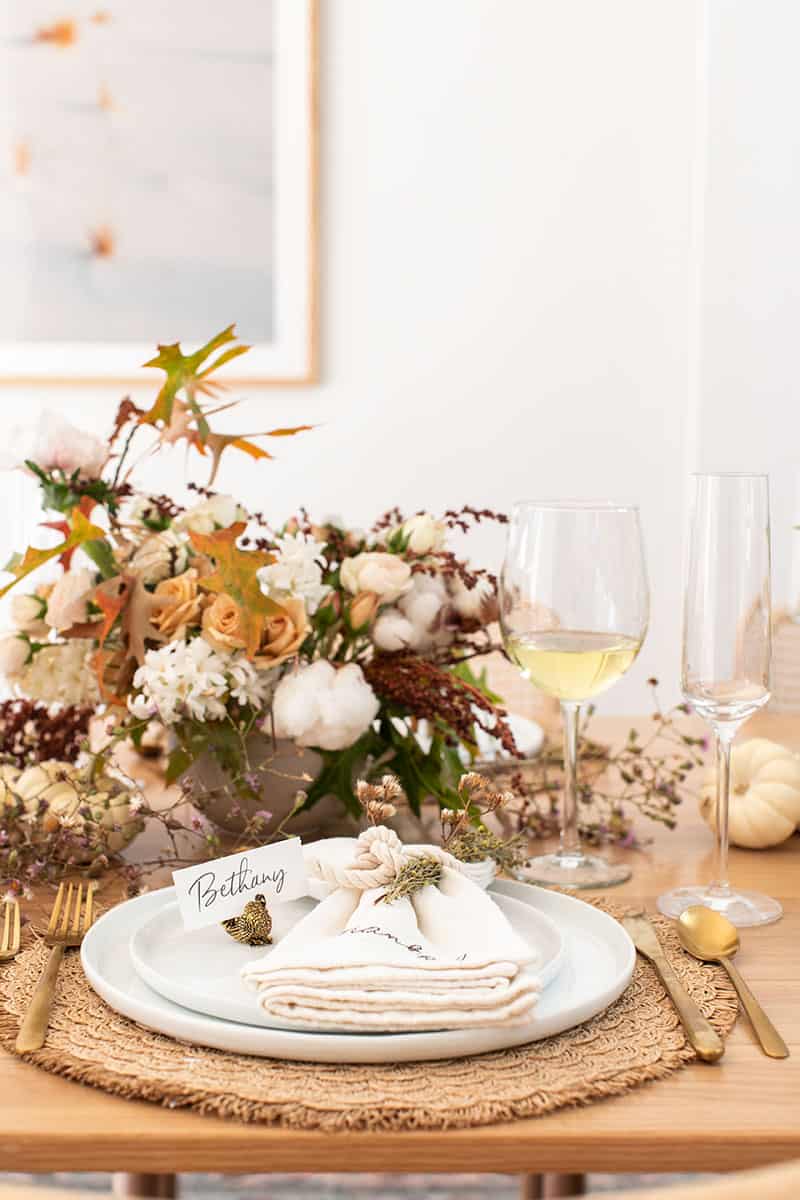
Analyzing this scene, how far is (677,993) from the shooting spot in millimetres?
732

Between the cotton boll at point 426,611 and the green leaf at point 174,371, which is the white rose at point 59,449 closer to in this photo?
the green leaf at point 174,371

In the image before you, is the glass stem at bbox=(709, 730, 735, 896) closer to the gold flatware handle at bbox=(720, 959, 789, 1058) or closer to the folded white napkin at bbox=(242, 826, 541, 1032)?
the gold flatware handle at bbox=(720, 959, 789, 1058)

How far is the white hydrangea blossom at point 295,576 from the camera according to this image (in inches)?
39.7

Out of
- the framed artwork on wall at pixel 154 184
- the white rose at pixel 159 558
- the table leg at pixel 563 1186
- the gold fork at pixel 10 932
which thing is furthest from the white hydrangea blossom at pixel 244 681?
the framed artwork on wall at pixel 154 184

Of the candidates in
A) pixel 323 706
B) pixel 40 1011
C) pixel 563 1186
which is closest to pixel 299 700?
pixel 323 706

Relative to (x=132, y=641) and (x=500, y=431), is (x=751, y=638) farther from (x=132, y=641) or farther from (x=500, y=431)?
(x=500, y=431)

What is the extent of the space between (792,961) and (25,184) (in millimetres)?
2600

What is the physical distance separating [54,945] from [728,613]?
18.9 inches

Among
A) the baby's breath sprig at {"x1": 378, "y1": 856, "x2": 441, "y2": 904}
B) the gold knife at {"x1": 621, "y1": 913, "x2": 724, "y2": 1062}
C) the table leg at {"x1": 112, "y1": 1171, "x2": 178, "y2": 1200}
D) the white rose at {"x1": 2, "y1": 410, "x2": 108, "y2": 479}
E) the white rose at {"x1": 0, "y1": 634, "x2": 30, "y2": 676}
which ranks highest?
the white rose at {"x1": 2, "y1": 410, "x2": 108, "y2": 479}

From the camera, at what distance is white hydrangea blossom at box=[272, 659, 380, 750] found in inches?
38.4

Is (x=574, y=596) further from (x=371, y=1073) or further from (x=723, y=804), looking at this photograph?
(x=371, y=1073)

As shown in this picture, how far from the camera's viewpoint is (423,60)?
114 inches

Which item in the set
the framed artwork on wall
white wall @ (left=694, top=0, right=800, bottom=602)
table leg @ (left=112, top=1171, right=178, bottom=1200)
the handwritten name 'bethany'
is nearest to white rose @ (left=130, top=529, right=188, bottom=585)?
the handwritten name 'bethany'

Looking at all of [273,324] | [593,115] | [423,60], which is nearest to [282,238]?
[273,324]
